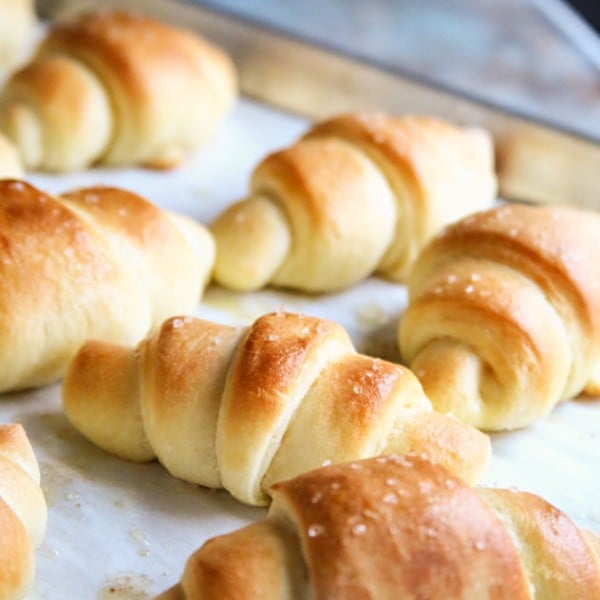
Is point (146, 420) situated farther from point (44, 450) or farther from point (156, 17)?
point (156, 17)

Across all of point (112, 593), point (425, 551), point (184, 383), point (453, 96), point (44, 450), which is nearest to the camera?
point (425, 551)

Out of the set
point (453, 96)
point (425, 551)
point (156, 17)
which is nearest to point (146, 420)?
point (425, 551)

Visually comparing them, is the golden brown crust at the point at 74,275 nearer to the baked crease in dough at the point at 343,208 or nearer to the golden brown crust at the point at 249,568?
the baked crease in dough at the point at 343,208

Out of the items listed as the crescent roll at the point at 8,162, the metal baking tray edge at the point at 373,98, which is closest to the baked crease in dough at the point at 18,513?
the crescent roll at the point at 8,162

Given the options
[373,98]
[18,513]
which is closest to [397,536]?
[18,513]

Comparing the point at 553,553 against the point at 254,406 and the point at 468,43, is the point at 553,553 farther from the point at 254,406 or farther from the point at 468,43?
the point at 468,43

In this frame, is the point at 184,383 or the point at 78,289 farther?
the point at 78,289
